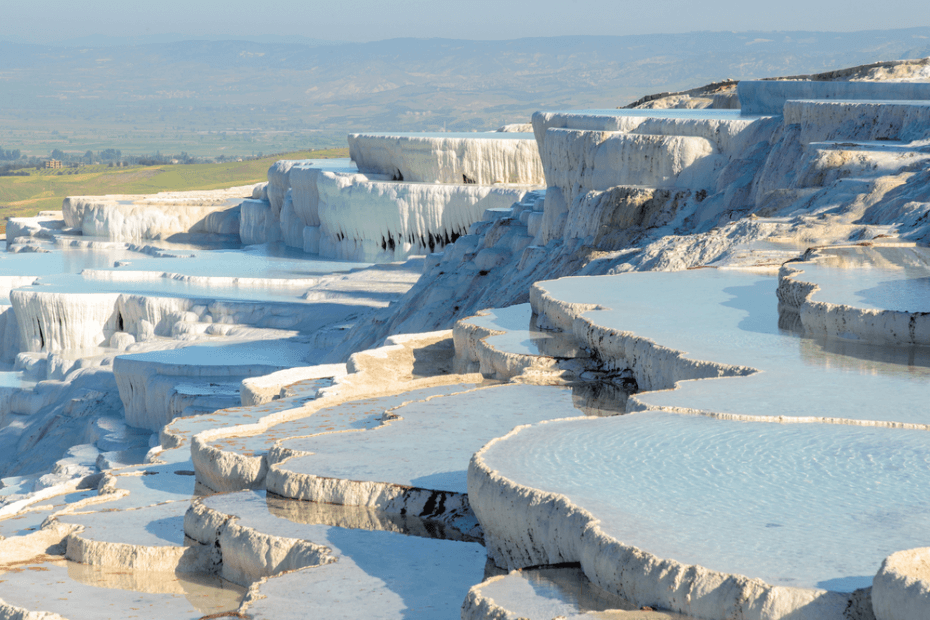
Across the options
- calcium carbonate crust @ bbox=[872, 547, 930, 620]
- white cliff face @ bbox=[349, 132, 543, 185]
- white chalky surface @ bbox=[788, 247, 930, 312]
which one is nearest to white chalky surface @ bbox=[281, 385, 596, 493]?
white chalky surface @ bbox=[788, 247, 930, 312]

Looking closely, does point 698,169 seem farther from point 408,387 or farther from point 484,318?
point 408,387

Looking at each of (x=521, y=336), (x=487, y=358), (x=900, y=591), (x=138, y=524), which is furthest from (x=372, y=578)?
Result: (x=521, y=336)

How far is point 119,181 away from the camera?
66.8 m

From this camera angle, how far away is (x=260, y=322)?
58.6 ft

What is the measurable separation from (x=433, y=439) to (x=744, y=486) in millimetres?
1757

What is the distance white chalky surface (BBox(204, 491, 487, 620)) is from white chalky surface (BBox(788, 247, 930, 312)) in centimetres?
278

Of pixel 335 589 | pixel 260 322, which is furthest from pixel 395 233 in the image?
pixel 335 589

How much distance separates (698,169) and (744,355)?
7471 millimetres

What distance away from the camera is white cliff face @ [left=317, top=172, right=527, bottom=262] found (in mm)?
21781

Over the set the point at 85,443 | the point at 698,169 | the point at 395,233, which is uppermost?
the point at 698,169

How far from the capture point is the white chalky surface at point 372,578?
11.5ft

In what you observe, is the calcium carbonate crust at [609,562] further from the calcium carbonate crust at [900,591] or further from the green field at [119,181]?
the green field at [119,181]

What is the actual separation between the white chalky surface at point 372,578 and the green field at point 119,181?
Answer: 53.0 m

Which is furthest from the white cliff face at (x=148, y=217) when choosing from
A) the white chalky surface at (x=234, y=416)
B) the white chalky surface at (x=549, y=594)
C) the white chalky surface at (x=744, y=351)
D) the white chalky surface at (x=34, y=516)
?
the white chalky surface at (x=549, y=594)
